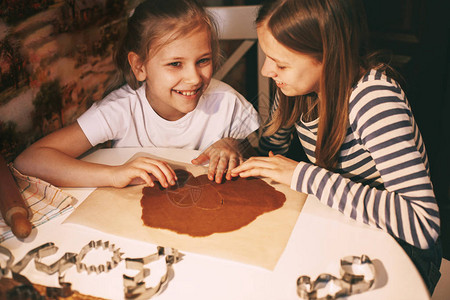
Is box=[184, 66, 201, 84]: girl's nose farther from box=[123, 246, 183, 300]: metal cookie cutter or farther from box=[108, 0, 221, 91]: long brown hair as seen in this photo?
box=[123, 246, 183, 300]: metal cookie cutter


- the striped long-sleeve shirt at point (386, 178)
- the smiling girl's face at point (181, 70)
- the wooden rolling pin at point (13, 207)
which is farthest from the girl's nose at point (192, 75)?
the wooden rolling pin at point (13, 207)

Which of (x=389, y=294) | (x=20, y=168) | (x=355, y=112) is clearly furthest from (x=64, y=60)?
(x=389, y=294)

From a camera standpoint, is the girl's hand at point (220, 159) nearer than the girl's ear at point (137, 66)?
Yes

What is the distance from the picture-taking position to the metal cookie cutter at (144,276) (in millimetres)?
691

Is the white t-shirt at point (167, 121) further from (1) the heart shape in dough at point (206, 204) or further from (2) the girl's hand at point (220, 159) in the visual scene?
(1) the heart shape in dough at point (206, 204)

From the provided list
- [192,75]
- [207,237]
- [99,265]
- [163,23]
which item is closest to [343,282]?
[207,237]

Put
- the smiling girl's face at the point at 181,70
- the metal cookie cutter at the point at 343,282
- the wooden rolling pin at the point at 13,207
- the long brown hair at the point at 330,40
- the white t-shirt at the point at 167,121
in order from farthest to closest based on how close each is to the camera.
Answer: the white t-shirt at the point at 167,121 → the smiling girl's face at the point at 181,70 → the long brown hair at the point at 330,40 → the wooden rolling pin at the point at 13,207 → the metal cookie cutter at the point at 343,282

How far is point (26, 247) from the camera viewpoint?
2.67 ft

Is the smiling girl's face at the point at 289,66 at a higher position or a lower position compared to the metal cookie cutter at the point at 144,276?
higher

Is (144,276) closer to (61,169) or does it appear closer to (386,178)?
(61,169)

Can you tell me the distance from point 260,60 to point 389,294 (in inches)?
40.3

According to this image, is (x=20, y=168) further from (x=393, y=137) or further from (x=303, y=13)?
(x=393, y=137)

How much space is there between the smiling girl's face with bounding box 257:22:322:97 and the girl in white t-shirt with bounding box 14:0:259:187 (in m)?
0.18

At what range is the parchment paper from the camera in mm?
776
